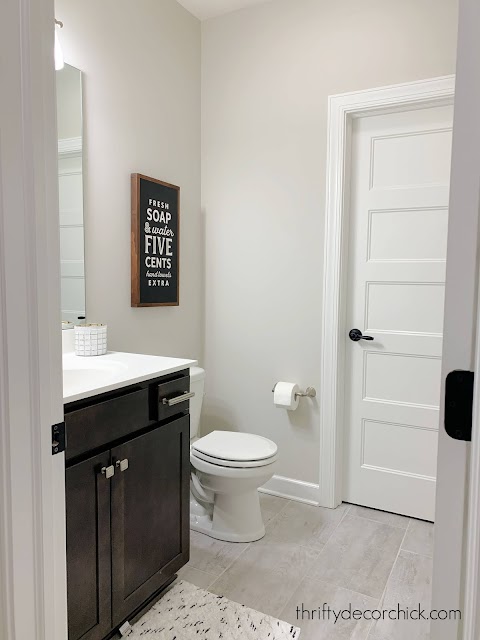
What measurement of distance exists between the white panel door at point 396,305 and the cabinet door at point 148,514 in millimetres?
1168

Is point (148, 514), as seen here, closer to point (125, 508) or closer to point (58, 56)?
point (125, 508)

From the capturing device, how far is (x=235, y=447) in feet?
7.51

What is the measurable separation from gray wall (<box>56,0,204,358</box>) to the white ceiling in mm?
53

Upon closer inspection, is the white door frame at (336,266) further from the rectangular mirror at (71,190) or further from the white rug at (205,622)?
the rectangular mirror at (71,190)

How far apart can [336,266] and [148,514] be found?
1.54 metres

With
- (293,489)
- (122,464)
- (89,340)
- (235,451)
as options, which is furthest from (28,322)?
(293,489)

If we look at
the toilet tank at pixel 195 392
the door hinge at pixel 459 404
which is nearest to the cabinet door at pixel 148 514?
the toilet tank at pixel 195 392

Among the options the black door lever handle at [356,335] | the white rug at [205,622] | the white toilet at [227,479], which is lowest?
the white rug at [205,622]

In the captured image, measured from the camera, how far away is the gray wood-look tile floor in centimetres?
174

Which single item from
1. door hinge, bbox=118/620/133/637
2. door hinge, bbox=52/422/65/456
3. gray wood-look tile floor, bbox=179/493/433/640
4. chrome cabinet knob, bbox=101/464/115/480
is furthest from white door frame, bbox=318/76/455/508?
door hinge, bbox=52/422/65/456

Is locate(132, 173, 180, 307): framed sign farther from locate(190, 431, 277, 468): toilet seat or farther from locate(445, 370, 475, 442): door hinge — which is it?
locate(445, 370, 475, 442): door hinge

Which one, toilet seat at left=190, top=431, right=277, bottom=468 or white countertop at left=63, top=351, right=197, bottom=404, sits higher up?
white countertop at left=63, top=351, right=197, bottom=404

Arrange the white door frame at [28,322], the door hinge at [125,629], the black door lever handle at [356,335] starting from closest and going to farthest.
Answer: the white door frame at [28,322] → the door hinge at [125,629] → the black door lever handle at [356,335]

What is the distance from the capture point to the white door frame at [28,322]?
79 centimetres
